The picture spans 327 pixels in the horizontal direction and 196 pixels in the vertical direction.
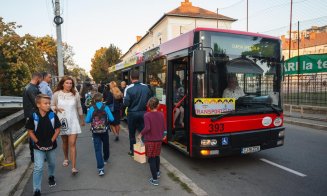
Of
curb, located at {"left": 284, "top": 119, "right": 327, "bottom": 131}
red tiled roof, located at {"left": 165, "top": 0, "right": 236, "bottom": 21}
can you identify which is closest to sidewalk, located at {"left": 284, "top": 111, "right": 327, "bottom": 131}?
Result: curb, located at {"left": 284, "top": 119, "right": 327, "bottom": 131}

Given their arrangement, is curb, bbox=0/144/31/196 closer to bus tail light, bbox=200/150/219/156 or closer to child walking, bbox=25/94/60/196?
child walking, bbox=25/94/60/196

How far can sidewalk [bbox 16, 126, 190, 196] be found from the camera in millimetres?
4504

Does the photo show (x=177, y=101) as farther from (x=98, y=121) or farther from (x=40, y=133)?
(x=40, y=133)

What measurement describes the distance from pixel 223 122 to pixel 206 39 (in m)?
1.61

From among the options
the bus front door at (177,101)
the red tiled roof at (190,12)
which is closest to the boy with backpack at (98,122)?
the bus front door at (177,101)

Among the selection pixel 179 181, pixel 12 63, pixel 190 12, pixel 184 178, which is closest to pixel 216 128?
pixel 184 178

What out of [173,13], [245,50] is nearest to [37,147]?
[245,50]

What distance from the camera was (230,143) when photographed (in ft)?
17.4

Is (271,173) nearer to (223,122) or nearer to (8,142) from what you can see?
(223,122)

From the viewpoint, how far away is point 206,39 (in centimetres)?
525

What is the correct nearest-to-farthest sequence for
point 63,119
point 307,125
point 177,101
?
1. point 63,119
2. point 177,101
3. point 307,125

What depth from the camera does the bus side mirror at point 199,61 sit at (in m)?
4.90

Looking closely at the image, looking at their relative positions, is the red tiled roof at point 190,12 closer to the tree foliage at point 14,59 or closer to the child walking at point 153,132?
the tree foliage at point 14,59

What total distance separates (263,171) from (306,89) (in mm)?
9479
